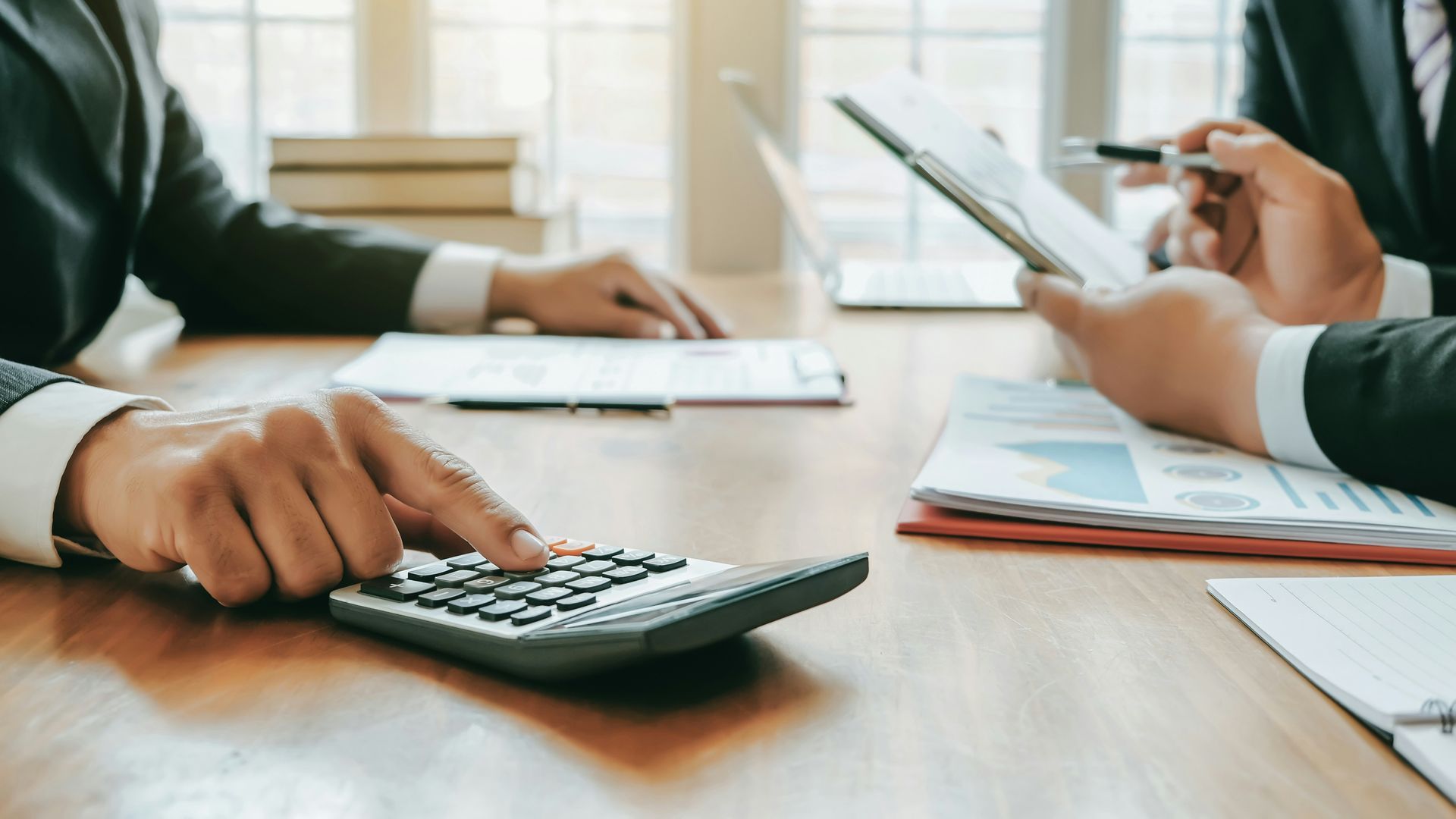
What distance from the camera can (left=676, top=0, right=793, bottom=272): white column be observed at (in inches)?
88.0

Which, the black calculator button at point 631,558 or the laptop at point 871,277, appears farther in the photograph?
the laptop at point 871,277

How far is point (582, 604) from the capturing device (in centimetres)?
38

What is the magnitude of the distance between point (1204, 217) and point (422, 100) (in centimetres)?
170

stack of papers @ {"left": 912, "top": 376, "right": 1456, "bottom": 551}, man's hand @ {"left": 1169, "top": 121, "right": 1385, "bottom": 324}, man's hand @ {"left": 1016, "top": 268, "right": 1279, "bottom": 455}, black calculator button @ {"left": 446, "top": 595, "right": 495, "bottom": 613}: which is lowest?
stack of papers @ {"left": 912, "top": 376, "right": 1456, "bottom": 551}

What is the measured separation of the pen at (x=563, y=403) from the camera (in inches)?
32.4

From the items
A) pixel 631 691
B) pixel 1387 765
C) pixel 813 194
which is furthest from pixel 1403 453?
pixel 813 194

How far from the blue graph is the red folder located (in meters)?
0.03

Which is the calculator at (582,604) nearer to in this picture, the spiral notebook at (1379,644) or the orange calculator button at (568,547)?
the orange calculator button at (568,547)

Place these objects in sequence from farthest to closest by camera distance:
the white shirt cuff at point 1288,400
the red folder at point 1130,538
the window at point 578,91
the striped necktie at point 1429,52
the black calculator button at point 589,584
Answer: the window at point 578,91 → the striped necktie at point 1429,52 → the white shirt cuff at point 1288,400 → the red folder at point 1130,538 → the black calculator button at point 589,584

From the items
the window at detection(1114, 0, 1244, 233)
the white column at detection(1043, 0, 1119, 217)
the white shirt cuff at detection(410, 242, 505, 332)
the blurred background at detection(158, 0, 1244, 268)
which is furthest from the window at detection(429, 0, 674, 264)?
the white shirt cuff at detection(410, 242, 505, 332)

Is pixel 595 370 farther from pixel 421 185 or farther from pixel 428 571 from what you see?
pixel 421 185

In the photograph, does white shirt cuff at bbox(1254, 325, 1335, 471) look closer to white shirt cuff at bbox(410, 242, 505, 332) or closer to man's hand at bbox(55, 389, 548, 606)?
man's hand at bbox(55, 389, 548, 606)

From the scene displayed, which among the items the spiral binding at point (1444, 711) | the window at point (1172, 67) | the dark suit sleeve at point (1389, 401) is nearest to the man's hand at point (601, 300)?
the dark suit sleeve at point (1389, 401)

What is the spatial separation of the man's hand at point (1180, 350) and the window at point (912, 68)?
1728 millimetres
